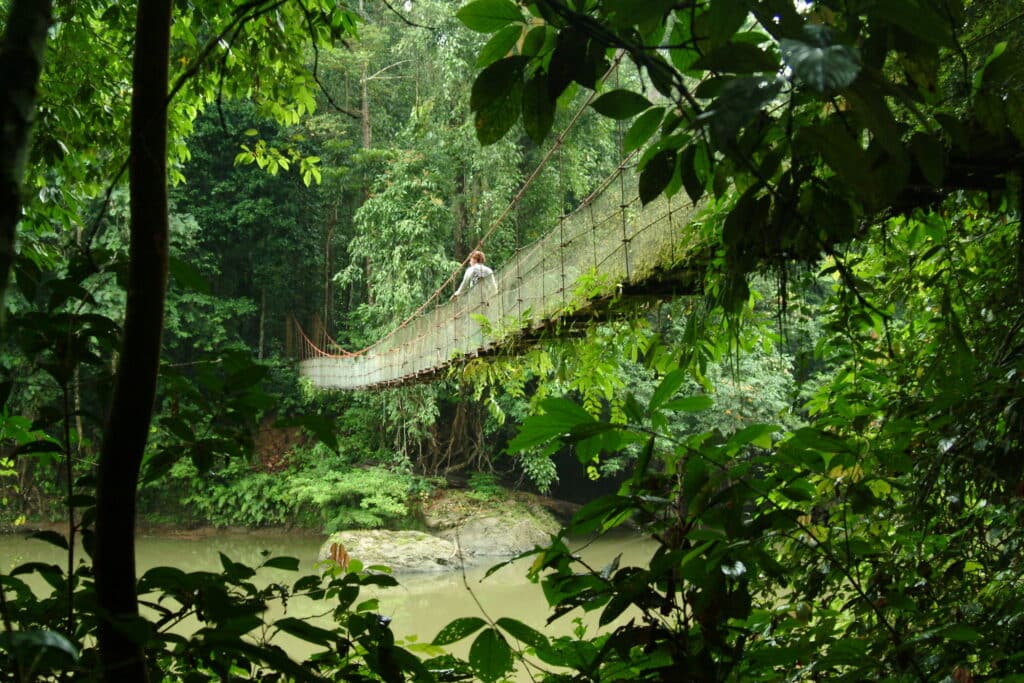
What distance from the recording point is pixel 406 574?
6.94 meters

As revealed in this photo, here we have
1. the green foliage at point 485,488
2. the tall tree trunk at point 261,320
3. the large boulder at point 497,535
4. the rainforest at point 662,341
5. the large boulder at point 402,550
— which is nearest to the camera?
the rainforest at point 662,341

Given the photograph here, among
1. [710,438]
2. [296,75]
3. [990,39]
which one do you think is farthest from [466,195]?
[710,438]

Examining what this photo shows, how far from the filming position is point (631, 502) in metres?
0.53

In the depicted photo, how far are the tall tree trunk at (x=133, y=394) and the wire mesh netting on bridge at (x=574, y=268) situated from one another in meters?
1.29

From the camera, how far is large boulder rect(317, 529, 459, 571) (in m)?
6.98

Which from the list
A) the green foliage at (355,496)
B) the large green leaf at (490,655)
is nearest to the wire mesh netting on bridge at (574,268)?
the large green leaf at (490,655)

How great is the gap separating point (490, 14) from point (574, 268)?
234cm

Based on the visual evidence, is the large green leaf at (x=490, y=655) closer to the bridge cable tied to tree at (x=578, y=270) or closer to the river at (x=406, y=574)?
the bridge cable tied to tree at (x=578, y=270)

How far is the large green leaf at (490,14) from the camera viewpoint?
0.45 meters

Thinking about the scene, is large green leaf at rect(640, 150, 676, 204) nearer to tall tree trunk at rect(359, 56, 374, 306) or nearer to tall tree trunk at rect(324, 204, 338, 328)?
tall tree trunk at rect(359, 56, 374, 306)

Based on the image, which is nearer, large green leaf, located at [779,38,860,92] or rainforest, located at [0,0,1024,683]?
large green leaf, located at [779,38,860,92]

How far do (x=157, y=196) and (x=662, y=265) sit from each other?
1.75m

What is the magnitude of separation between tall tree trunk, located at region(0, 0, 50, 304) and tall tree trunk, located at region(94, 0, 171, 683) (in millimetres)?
161

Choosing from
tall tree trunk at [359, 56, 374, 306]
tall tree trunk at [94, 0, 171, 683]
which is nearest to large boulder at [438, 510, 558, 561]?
tall tree trunk at [359, 56, 374, 306]
